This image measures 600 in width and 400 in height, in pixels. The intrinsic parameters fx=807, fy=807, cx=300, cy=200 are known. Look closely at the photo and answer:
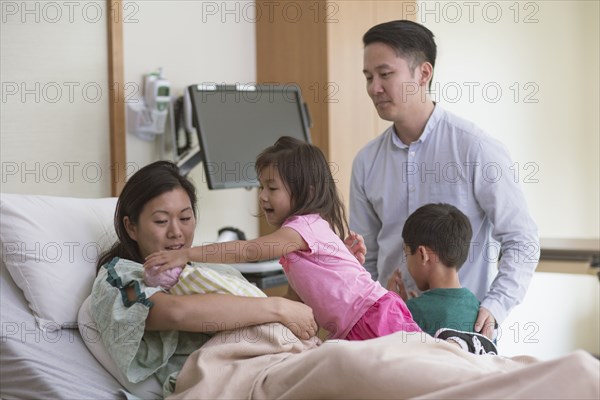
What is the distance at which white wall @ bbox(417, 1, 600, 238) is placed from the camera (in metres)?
5.22

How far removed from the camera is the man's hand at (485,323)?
2264 millimetres

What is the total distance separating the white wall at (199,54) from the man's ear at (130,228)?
3.85ft

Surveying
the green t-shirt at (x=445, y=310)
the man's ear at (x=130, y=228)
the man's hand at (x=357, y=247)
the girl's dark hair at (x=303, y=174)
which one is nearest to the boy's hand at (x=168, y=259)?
the man's ear at (x=130, y=228)

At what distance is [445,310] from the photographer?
2.23 meters

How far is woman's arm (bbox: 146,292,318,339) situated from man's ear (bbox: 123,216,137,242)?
28 cm

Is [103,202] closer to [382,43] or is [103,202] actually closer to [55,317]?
[55,317]

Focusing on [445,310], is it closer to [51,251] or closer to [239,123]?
[51,251]

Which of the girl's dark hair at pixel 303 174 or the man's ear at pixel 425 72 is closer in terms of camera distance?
the girl's dark hair at pixel 303 174

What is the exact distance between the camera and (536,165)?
17.8 feet

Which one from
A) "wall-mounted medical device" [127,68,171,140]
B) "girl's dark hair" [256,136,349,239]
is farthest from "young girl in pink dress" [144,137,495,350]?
"wall-mounted medical device" [127,68,171,140]

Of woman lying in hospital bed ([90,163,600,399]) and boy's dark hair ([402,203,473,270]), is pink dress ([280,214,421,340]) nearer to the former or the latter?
woman lying in hospital bed ([90,163,600,399])

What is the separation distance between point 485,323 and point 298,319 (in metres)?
0.63

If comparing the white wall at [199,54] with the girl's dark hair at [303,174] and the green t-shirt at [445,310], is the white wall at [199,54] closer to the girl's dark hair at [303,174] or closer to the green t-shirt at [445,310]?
the girl's dark hair at [303,174]

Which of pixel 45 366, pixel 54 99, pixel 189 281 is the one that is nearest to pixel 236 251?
pixel 189 281
